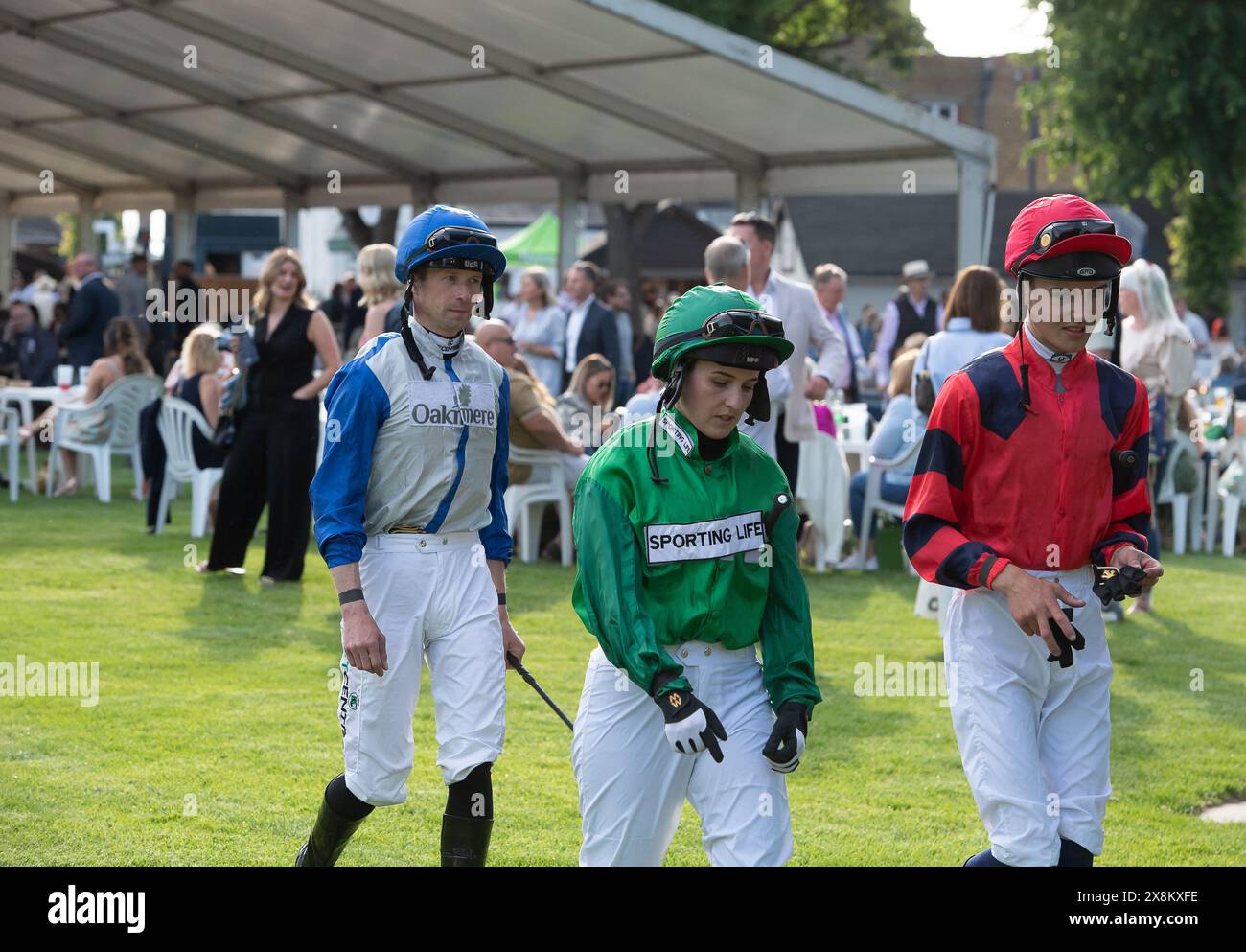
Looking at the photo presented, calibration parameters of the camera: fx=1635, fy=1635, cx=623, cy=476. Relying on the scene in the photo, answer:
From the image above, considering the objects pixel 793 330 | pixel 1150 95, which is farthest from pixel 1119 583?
pixel 1150 95

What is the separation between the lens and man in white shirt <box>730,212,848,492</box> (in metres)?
7.72

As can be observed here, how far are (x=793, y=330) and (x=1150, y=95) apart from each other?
2184cm

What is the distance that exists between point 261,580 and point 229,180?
12784 millimetres

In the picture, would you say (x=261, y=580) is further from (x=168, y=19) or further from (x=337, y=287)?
(x=337, y=287)

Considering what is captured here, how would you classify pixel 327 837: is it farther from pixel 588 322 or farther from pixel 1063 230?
pixel 588 322

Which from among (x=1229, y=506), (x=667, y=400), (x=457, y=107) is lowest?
(x=1229, y=506)

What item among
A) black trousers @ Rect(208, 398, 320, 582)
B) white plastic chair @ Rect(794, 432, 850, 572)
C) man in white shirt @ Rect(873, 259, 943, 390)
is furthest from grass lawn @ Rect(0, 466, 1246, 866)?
man in white shirt @ Rect(873, 259, 943, 390)

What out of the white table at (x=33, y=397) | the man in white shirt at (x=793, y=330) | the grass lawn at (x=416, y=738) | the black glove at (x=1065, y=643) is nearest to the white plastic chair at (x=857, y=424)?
the grass lawn at (x=416, y=738)

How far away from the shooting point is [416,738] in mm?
6633

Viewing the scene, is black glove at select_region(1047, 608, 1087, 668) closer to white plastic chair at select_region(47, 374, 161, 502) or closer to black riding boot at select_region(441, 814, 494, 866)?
black riding boot at select_region(441, 814, 494, 866)

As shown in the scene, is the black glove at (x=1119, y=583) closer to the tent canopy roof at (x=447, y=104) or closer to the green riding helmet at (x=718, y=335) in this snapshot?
the green riding helmet at (x=718, y=335)

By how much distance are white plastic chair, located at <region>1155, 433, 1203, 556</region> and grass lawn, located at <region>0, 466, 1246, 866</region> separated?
6.50ft

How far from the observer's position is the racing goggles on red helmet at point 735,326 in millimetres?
3430

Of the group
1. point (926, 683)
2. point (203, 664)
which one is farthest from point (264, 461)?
point (926, 683)
